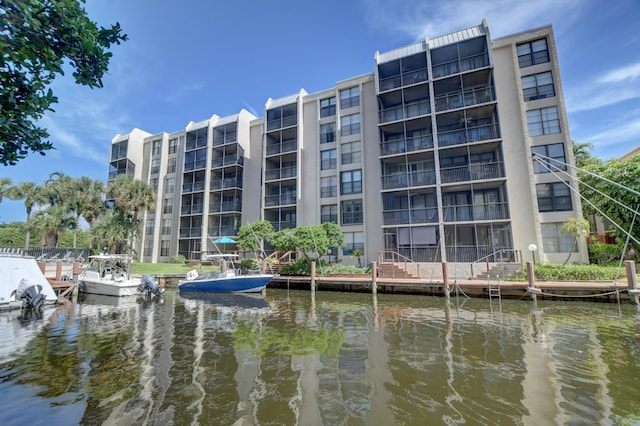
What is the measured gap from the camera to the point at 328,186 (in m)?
33.1

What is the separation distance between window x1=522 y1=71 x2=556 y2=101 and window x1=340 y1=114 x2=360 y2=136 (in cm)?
1487

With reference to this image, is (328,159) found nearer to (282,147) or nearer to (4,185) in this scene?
(282,147)

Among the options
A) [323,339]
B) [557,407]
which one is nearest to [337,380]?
[323,339]

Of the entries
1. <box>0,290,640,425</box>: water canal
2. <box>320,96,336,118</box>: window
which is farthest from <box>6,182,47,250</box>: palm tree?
<box>320,96,336,118</box>: window

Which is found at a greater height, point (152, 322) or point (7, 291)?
point (7, 291)

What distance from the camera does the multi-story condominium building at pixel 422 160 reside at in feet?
79.8

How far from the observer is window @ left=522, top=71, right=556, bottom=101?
2512 cm

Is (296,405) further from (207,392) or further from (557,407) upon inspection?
(557,407)

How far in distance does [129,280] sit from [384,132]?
84.7ft

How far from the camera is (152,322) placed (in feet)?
46.3

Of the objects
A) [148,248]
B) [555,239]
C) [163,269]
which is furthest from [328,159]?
[148,248]

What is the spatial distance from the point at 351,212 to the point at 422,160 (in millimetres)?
8448

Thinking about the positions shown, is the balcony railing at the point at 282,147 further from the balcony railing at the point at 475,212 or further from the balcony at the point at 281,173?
the balcony railing at the point at 475,212

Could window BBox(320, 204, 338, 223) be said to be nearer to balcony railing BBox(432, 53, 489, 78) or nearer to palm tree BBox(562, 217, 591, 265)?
balcony railing BBox(432, 53, 489, 78)
